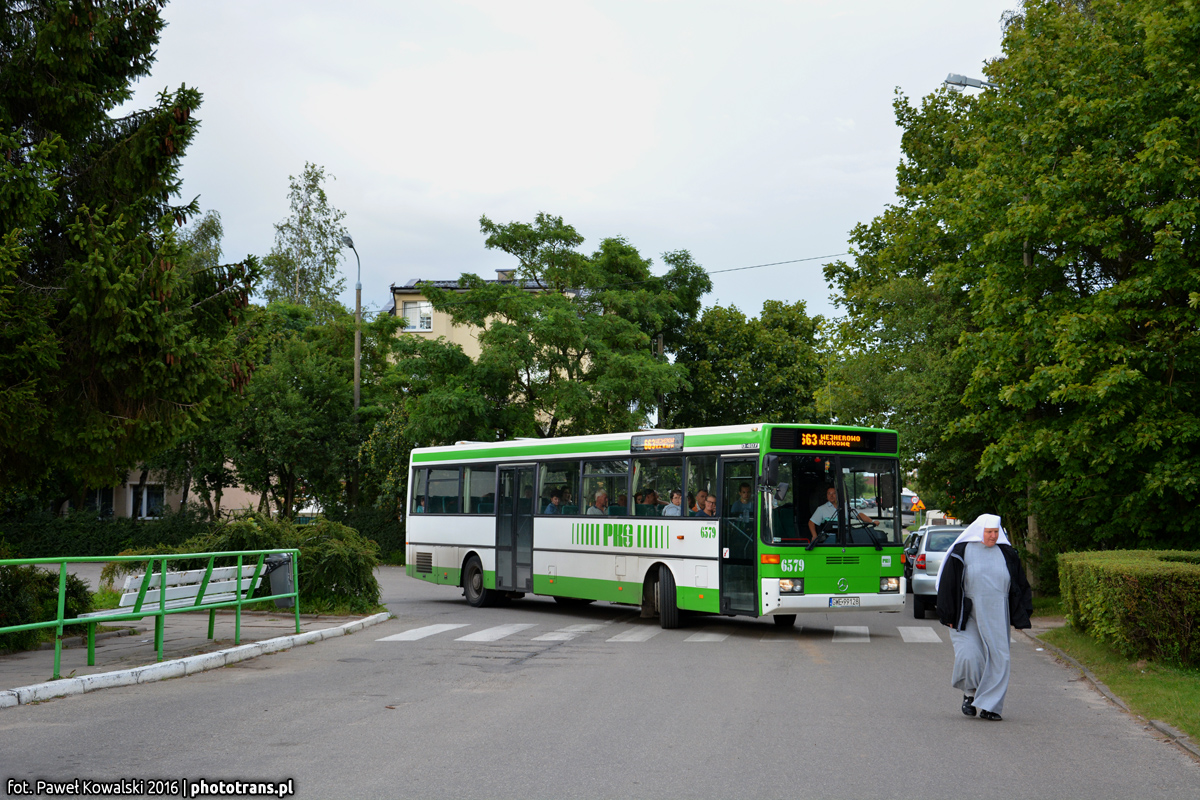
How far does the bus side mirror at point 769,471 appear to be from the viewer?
1641 centimetres

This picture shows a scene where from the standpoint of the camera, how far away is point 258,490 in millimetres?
45844

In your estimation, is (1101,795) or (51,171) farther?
(51,171)

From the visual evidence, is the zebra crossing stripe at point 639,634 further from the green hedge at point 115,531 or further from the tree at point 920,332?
the green hedge at point 115,531

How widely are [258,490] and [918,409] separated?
28.2m

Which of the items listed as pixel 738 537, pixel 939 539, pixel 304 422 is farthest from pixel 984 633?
pixel 304 422

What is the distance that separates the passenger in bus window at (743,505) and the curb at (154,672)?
6044 millimetres

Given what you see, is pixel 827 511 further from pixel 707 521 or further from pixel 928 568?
pixel 928 568

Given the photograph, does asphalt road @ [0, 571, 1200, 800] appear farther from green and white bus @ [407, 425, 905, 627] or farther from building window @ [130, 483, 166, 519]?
building window @ [130, 483, 166, 519]

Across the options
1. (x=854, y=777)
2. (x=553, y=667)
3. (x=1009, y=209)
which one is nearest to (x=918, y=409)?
(x=1009, y=209)

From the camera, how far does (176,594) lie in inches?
511

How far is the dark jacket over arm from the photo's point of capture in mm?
9758

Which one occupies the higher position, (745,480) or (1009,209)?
(1009,209)

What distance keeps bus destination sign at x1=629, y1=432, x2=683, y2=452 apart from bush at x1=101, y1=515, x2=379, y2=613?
15.9 ft

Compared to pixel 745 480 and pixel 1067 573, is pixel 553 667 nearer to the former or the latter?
pixel 745 480
